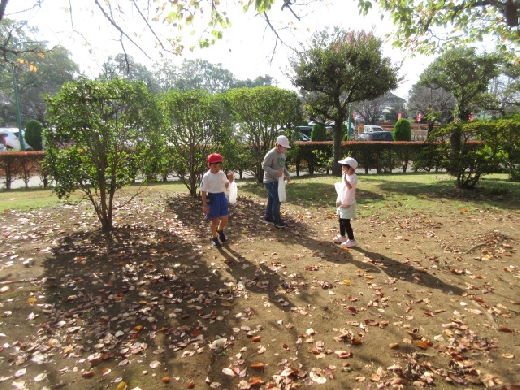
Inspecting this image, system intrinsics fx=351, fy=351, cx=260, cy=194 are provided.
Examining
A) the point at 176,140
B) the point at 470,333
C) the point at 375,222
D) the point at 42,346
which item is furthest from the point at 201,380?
the point at 176,140

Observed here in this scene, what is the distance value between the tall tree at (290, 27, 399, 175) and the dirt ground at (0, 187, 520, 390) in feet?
23.3

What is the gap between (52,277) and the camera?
439 centimetres

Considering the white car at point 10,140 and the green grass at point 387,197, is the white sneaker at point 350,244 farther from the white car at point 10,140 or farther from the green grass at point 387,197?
the white car at point 10,140

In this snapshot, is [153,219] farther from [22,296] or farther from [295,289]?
[295,289]

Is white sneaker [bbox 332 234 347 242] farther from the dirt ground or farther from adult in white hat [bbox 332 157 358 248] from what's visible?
the dirt ground

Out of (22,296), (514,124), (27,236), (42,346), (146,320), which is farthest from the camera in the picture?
(514,124)

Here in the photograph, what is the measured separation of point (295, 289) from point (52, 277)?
302 centimetres

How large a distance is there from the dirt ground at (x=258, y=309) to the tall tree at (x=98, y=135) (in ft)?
3.16

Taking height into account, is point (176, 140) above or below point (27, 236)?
above

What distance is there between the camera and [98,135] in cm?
559

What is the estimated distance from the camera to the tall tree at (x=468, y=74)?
17.2 metres

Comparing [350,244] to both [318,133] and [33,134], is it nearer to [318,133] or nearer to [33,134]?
[318,133]

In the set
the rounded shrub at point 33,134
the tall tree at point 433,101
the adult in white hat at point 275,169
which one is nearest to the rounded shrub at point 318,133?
the tall tree at point 433,101

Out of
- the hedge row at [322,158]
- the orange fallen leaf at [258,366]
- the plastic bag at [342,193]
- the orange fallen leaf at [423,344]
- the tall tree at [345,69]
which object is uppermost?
the tall tree at [345,69]
